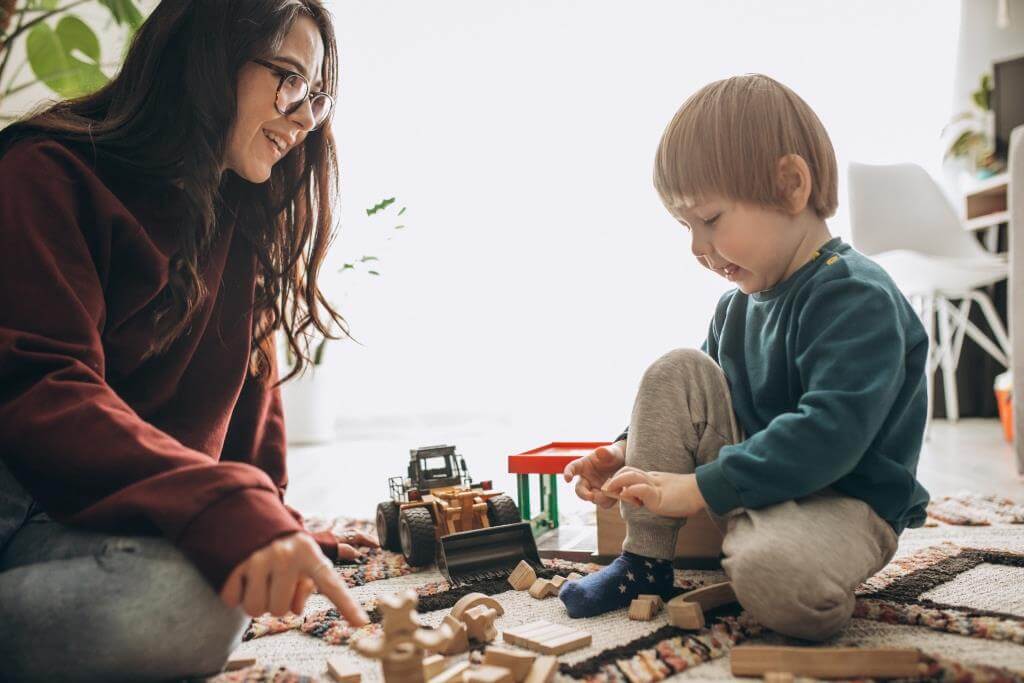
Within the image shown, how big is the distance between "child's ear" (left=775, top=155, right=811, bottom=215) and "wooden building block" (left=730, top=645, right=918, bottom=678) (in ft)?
1.56

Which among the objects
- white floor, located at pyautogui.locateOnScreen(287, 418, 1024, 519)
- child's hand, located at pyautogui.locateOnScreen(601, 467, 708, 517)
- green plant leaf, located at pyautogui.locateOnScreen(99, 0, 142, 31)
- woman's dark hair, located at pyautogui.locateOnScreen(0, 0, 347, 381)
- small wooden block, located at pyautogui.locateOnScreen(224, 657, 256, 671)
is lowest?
white floor, located at pyautogui.locateOnScreen(287, 418, 1024, 519)

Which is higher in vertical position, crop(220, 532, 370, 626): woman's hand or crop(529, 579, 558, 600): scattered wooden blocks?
crop(220, 532, 370, 626): woman's hand

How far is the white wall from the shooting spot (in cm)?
297

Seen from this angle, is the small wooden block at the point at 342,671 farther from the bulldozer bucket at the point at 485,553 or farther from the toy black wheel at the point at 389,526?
the toy black wheel at the point at 389,526

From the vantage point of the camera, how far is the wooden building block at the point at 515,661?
67 cm

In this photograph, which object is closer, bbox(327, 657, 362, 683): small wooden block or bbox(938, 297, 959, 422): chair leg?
bbox(327, 657, 362, 683): small wooden block

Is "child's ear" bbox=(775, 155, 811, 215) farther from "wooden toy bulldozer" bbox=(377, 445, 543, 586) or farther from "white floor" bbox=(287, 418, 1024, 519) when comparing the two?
"white floor" bbox=(287, 418, 1024, 519)

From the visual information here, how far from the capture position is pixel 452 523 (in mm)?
1167

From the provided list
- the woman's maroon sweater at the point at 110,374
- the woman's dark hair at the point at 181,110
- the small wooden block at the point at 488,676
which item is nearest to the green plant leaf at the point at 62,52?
the woman's dark hair at the point at 181,110

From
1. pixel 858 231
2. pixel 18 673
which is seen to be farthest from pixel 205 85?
pixel 858 231

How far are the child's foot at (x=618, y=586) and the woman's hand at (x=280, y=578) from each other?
372mm

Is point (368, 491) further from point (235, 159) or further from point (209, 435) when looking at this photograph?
point (235, 159)

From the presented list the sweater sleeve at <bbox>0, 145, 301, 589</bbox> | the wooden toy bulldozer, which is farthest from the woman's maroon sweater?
the wooden toy bulldozer

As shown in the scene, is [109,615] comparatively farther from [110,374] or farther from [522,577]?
[522,577]
